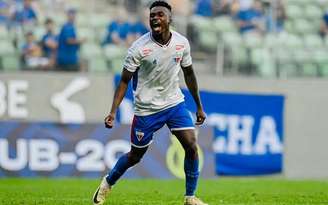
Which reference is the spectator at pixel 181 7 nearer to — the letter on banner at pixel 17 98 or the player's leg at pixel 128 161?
the letter on banner at pixel 17 98

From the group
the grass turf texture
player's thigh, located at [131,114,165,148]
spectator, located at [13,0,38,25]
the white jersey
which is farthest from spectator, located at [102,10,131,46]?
player's thigh, located at [131,114,165,148]

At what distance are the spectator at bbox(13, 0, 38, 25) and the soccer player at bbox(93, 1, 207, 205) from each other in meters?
9.64

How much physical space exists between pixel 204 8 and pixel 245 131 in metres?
3.27

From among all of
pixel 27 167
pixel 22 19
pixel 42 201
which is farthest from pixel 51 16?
pixel 42 201

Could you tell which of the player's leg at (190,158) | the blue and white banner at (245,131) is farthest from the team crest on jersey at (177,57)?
the blue and white banner at (245,131)

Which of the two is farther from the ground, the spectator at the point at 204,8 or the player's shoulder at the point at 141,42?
the player's shoulder at the point at 141,42

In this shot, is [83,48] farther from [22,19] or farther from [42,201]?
[42,201]

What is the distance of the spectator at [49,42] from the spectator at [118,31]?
1.35 meters

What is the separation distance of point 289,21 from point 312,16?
2.36ft

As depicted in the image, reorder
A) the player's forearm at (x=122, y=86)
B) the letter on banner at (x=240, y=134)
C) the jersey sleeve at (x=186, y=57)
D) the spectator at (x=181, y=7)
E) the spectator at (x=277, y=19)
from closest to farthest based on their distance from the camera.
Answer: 1. the player's forearm at (x=122, y=86)
2. the jersey sleeve at (x=186, y=57)
3. the spectator at (x=181, y=7)
4. the letter on banner at (x=240, y=134)
5. the spectator at (x=277, y=19)

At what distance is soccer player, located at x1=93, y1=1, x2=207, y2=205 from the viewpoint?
10906 millimetres

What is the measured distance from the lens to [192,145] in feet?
36.6

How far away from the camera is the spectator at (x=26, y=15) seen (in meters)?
20.3

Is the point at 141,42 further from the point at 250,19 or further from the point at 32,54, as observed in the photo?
the point at 250,19
